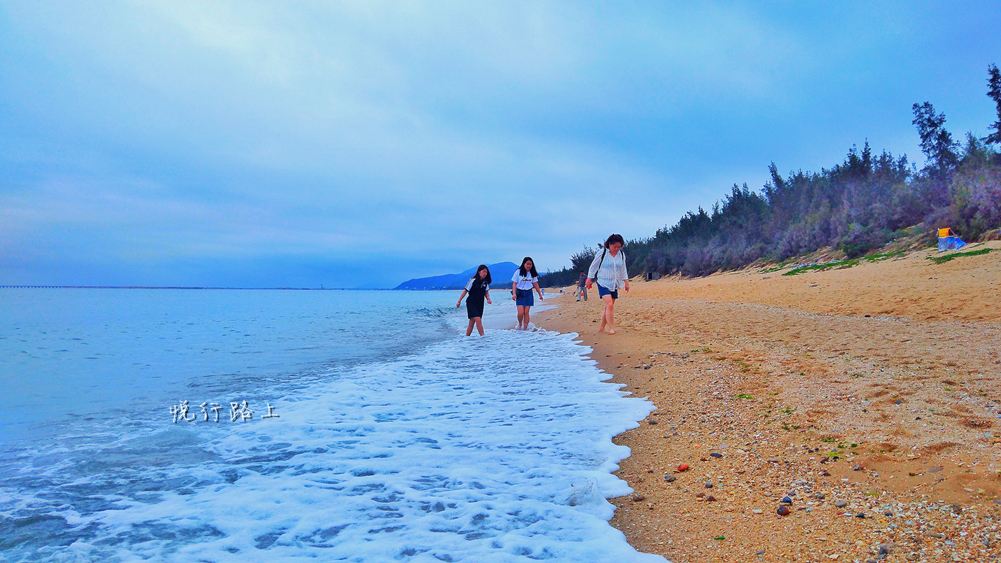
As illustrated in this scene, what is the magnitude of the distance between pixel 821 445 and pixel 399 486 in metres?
2.77

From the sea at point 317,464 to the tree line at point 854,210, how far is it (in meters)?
17.3

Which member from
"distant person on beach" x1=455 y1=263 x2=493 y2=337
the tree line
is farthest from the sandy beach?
the tree line

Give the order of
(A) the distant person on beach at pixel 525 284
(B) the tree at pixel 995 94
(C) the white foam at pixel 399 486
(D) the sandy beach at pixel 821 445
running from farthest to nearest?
(B) the tree at pixel 995 94, (A) the distant person on beach at pixel 525 284, (C) the white foam at pixel 399 486, (D) the sandy beach at pixel 821 445

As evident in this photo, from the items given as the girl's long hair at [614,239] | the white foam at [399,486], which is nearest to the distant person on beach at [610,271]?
the girl's long hair at [614,239]

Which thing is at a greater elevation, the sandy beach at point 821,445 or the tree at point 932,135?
the tree at point 932,135

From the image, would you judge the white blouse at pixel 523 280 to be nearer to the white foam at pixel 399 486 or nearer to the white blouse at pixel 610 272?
the white blouse at pixel 610 272

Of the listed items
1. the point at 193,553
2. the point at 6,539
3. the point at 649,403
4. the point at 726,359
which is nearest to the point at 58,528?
the point at 6,539

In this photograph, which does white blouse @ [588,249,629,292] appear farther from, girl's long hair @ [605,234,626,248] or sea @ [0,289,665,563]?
sea @ [0,289,665,563]

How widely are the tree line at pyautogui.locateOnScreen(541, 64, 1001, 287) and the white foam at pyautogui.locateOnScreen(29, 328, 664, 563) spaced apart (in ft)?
56.6

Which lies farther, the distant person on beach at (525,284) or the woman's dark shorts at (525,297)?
the woman's dark shorts at (525,297)

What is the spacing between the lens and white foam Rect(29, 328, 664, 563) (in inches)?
94.8

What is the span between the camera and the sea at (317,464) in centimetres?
245

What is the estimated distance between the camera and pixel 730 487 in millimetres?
2789

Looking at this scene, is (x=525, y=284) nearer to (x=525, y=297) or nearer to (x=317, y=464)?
(x=525, y=297)
